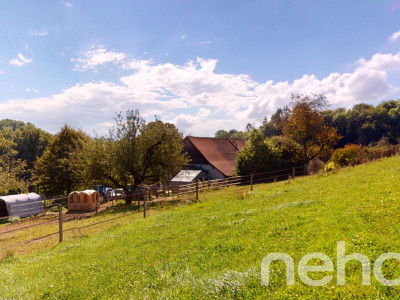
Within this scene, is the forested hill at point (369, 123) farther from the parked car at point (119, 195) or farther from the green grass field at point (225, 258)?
the green grass field at point (225, 258)

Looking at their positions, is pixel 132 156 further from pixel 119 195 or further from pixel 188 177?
pixel 188 177

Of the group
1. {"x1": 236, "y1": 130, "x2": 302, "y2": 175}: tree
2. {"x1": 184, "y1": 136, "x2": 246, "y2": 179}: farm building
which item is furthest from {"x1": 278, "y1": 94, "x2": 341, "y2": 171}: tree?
{"x1": 184, "y1": 136, "x2": 246, "y2": 179}: farm building

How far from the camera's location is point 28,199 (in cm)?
2845

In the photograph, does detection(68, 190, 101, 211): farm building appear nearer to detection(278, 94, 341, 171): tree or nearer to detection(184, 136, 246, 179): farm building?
detection(184, 136, 246, 179): farm building

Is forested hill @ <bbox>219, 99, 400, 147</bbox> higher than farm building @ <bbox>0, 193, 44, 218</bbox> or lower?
higher

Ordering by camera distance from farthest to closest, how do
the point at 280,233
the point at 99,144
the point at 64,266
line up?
the point at 99,144 < the point at 64,266 < the point at 280,233

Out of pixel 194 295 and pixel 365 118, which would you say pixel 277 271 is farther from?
pixel 365 118

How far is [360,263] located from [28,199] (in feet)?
110

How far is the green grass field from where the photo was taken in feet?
14.1

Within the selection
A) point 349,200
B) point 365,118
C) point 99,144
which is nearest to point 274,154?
point 99,144

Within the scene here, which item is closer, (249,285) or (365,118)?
(249,285)

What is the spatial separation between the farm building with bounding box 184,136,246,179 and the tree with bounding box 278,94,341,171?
11.0 meters

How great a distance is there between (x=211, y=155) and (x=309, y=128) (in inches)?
686

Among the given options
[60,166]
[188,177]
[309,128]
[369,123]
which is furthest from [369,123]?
[60,166]
